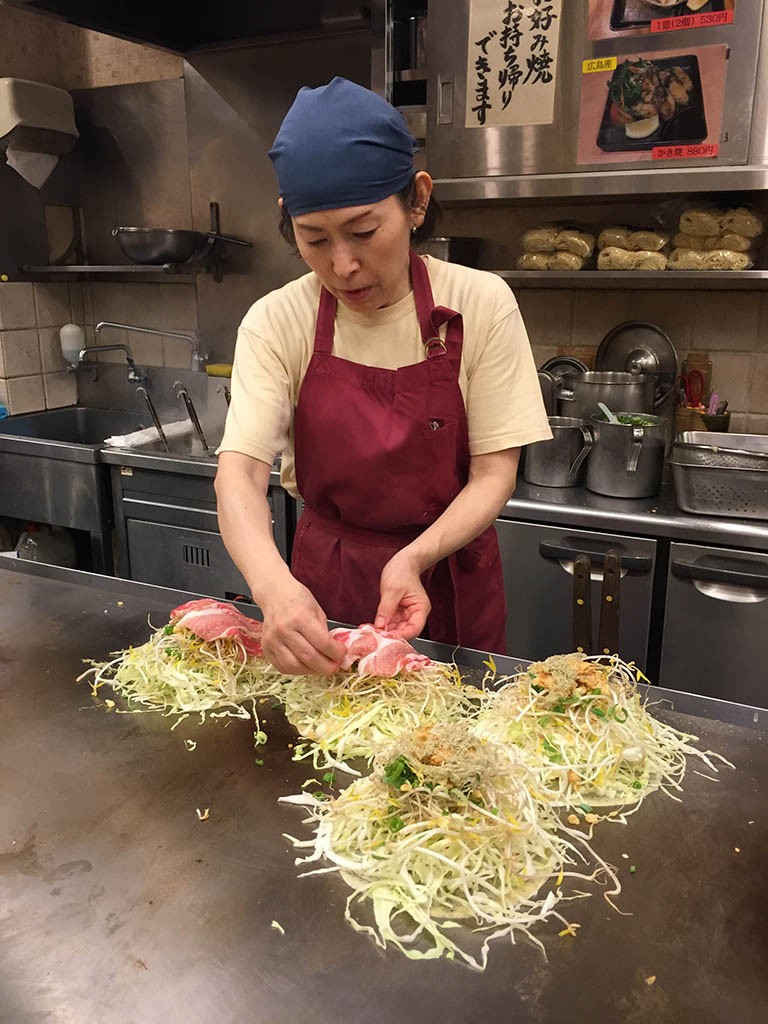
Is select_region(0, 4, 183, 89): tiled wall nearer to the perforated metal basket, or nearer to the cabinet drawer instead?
the cabinet drawer

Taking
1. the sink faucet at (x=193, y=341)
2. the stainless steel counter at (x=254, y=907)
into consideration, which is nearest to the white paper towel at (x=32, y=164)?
the sink faucet at (x=193, y=341)

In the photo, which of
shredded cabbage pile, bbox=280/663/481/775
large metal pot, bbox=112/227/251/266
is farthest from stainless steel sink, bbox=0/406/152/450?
shredded cabbage pile, bbox=280/663/481/775

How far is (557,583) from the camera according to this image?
318cm

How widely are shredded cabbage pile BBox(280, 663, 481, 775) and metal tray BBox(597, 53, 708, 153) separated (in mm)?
2305

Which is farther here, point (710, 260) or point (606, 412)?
point (606, 412)

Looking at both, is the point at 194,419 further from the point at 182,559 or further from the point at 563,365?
the point at 563,365

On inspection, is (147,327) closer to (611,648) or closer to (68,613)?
(68,613)

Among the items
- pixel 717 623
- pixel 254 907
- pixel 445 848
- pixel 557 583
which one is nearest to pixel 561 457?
pixel 557 583

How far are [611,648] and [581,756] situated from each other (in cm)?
39

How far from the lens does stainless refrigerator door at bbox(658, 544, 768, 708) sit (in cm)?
287

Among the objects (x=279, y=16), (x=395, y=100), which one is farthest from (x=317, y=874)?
(x=279, y=16)

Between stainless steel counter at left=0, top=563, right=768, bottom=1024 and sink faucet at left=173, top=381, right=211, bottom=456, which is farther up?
sink faucet at left=173, top=381, right=211, bottom=456

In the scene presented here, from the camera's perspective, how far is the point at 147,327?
15.9ft

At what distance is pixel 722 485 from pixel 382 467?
145 cm
